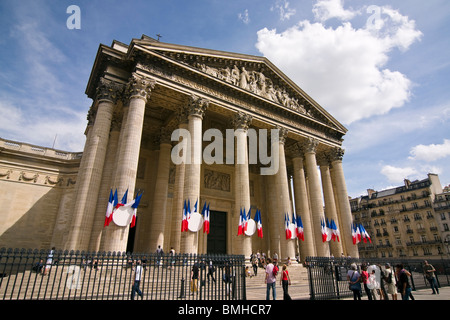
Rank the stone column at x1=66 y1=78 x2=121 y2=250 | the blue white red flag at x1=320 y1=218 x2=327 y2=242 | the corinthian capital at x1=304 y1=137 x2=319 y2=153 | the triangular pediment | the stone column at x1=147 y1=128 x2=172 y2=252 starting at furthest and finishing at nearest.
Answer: the corinthian capital at x1=304 y1=137 x2=319 y2=153 → the blue white red flag at x1=320 y1=218 x2=327 y2=242 → the stone column at x1=147 y1=128 x2=172 y2=252 → the triangular pediment → the stone column at x1=66 y1=78 x2=121 y2=250

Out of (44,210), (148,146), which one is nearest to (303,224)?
(148,146)

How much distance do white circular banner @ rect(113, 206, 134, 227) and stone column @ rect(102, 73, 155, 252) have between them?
228 mm

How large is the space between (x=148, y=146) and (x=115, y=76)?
647cm

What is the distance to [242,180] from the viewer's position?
52.8ft

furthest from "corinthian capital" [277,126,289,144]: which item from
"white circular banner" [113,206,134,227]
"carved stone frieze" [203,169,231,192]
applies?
"white circular banner" [113,206,134,227]

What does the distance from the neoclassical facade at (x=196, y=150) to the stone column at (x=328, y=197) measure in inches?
3.1

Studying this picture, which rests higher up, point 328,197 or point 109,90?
point 109,90

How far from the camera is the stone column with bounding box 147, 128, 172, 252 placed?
1677cm

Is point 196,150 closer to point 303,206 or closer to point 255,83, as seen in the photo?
point 255,83

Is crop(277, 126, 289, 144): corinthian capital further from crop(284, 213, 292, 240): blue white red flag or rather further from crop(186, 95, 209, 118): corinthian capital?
crop(186, 95, 209, 118): corinthian capital

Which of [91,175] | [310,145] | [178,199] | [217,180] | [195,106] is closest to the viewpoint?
[91,175]

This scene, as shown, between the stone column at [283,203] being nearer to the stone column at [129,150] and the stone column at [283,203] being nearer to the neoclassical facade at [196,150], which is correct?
the neoclassical facade at [196,150]

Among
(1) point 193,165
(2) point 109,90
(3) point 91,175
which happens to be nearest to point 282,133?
(1) point 193,165

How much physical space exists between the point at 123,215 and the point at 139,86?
6637 mm
